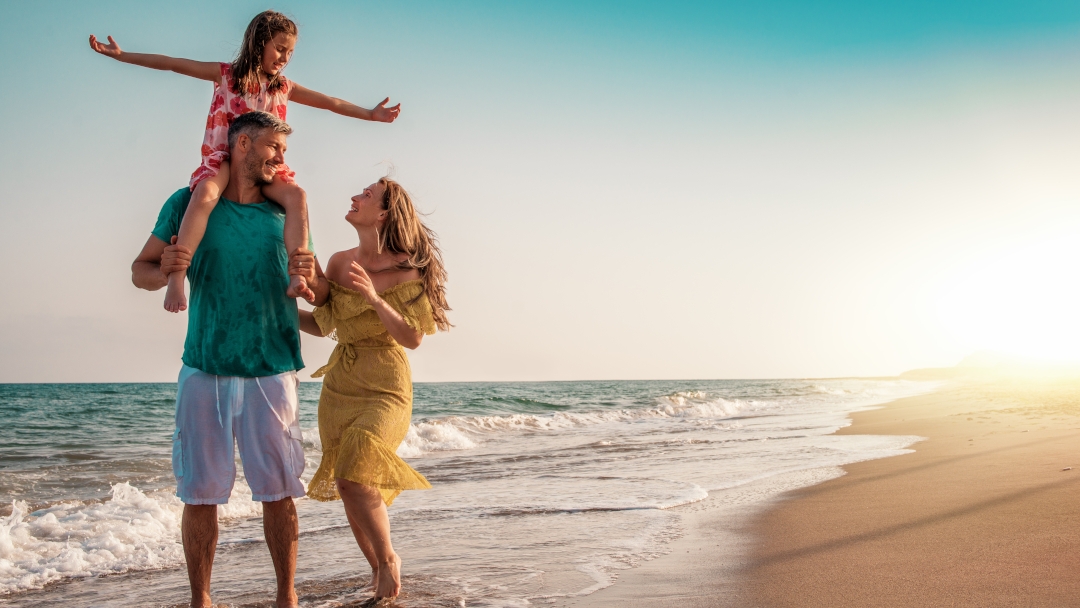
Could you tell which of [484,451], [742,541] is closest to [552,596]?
[742,541]

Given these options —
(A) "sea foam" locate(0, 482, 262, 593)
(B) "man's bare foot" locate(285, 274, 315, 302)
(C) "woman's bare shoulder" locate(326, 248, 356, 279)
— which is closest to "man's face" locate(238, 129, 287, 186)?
(B) "man's bare foot" locate(285, 274, 315, 302)

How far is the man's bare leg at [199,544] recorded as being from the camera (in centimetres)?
289

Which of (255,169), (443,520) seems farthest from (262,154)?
(443,520)

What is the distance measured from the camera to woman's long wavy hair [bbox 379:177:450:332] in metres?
3.47

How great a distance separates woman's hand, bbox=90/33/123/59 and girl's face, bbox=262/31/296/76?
58 cm

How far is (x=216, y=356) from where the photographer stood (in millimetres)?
2842

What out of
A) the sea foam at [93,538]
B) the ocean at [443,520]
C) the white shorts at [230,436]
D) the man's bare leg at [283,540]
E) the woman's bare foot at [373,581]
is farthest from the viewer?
the sea foam at [93,538]

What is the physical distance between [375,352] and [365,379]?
0.41ft

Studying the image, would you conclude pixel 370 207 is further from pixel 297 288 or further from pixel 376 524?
pixel 376 524

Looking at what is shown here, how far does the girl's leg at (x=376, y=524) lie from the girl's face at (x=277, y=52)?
176 cm

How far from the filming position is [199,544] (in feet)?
9.49

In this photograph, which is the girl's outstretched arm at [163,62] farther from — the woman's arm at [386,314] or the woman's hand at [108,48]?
the woman's arm at [386,314]

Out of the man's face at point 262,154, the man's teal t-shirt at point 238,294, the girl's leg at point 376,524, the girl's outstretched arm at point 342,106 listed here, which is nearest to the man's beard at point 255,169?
the man's face at point 262,154

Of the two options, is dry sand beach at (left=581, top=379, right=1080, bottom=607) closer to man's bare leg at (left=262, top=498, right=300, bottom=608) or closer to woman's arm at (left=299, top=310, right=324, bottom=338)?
man's bare leg at (left=262, top=498, right=300, bottom=608)
